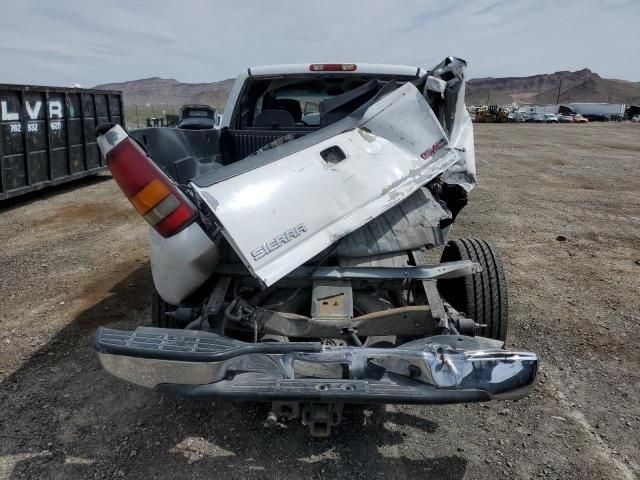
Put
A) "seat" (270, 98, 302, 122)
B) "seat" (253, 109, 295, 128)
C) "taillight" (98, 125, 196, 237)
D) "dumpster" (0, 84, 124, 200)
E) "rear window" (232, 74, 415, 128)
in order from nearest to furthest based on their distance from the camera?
1. "taillight" (98, 125, 196, 237)
2. "rear window" (232, 74, 415, 128)
3. "seat" (253, 109, 295, 128)
4. "seat" (270, 98, 302, 122)
5. "dumpster" (0, 84, 124, 200)

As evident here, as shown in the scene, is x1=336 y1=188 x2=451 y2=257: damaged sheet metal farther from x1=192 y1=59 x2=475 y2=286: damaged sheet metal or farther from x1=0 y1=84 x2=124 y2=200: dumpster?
x1=0 y1=84 x2=124 y2=200: dumpster

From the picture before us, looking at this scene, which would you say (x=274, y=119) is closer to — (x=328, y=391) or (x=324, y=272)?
(x=324, y=272)

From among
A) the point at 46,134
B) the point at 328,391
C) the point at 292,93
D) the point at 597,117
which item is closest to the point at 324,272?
the point at 328,391

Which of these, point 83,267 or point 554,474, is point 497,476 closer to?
point 554,474

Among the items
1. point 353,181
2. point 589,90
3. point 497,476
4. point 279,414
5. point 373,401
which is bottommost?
point 497,476

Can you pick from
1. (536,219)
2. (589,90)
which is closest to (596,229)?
(536,219)

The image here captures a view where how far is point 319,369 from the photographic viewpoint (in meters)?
2.15

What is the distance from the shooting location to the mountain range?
10619 cm

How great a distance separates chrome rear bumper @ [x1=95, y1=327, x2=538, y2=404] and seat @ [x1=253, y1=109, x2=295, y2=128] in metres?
2.90

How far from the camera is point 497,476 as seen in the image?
2.47 metres

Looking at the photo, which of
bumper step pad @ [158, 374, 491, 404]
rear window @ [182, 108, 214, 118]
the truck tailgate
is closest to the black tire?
the truck tailgate

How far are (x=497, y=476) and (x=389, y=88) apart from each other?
250cm

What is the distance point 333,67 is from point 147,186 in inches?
101

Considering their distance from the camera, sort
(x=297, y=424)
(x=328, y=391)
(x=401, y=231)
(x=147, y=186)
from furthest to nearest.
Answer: (x=401, y=231) → (x=297, y=424) → (x=147, y=186) → (x=328, y=391)
